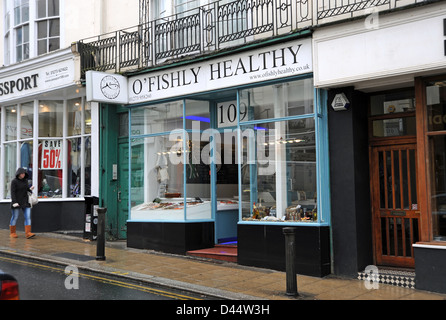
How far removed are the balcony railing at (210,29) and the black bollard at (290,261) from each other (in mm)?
3961

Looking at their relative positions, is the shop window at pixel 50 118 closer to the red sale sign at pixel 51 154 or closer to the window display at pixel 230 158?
the red sale sign at pixel 51 154

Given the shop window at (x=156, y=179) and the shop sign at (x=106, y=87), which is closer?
the shop sign at (x=106, y=87)

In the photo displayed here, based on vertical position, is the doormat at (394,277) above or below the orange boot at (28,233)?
below

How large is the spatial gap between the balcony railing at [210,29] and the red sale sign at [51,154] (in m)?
2.84

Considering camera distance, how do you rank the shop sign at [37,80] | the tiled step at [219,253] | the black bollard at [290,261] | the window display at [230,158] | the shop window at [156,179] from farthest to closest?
the shop sign at [37,80]
the shop window at [156,179]
the tiled step at [219,253]
the window display at [230,158]
the black bollard at [290,261]

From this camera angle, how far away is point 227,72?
9.66m

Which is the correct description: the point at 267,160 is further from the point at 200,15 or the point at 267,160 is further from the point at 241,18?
the point at 200,15

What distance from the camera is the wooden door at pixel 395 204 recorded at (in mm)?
8078

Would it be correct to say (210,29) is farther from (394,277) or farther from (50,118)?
(50,118)

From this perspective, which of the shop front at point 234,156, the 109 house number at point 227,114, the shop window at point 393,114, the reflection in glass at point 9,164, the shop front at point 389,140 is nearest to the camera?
the shop front at point 389,140

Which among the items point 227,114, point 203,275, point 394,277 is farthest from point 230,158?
point 394,277

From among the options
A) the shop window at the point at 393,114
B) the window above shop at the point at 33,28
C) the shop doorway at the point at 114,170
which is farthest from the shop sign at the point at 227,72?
the window above shop at the point at 33,28

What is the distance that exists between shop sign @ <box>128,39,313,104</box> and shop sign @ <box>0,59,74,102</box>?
2.36 m

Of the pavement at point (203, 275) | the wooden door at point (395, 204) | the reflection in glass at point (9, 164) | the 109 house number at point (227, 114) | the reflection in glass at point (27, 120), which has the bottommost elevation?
the pavement at point (203, 275)
